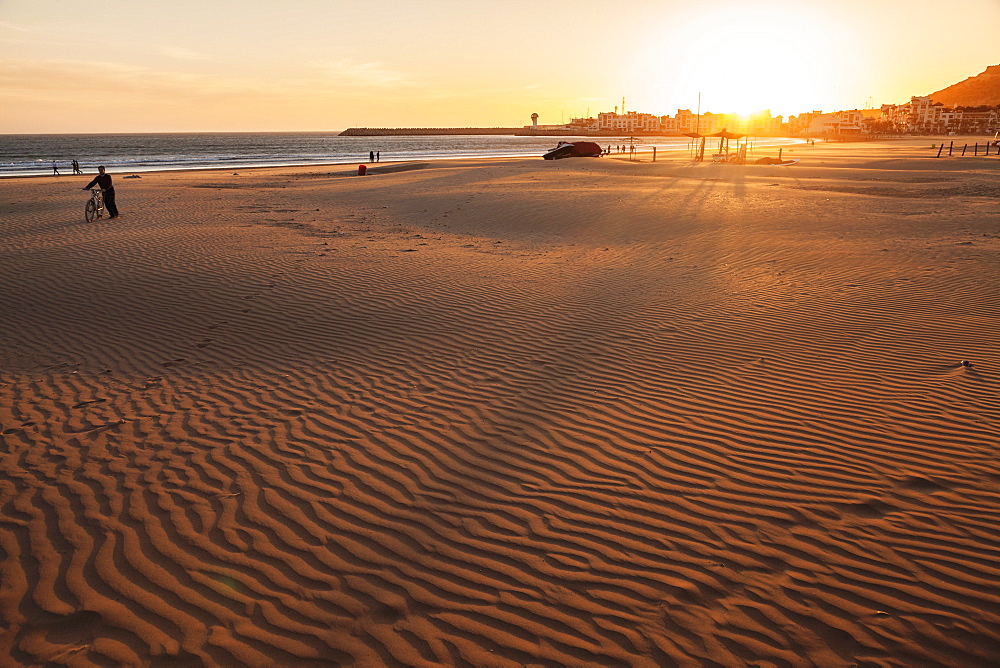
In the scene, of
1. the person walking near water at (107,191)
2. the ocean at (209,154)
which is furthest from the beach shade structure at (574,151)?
the person walking near water at (107,191)

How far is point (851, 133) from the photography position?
147 meters

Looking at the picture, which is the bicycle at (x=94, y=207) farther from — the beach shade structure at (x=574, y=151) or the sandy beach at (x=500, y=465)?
the beach shade structure at (x=574, y=151)

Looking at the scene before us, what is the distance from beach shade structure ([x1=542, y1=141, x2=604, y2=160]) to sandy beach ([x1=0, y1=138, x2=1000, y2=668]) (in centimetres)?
3750

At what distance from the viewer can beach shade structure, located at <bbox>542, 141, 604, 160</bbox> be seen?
46.6 metres

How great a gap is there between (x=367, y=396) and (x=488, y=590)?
3.07 meters

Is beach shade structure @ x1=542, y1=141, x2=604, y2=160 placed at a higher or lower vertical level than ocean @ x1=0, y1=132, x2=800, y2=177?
lower

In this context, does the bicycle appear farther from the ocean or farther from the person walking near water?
the ocean

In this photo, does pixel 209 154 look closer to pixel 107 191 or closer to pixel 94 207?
pixel 107 191

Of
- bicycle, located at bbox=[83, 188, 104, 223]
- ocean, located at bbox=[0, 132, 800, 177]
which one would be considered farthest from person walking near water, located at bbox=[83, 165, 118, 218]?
ocean, located at bbox=[0, 132, 800, 177]

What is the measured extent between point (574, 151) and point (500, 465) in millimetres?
47241

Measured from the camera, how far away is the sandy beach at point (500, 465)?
10.2 feet

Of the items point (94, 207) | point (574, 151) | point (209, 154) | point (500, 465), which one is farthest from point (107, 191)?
point (209, 154)

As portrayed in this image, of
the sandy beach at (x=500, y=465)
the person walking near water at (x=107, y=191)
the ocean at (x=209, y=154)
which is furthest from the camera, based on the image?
the ocean at (x=209, y=154)

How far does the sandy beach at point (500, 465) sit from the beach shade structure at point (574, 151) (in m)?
37.5
